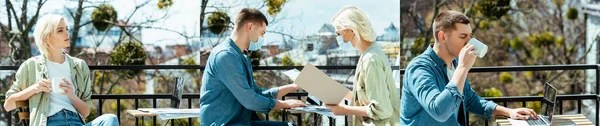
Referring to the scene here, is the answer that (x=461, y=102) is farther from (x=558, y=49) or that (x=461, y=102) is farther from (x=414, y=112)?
(x=558, y=49)

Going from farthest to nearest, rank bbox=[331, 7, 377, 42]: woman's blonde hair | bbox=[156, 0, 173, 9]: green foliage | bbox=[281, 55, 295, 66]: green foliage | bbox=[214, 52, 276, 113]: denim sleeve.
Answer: bbox=[156, 0, 173, 9]: green foliage
bbox=[281, 55, 295, 66]: green foliage
bbox=[214, 52, 276, 113]: denim sleeve
bbox=[331, 7, 377, 42]: woman's blonde hair

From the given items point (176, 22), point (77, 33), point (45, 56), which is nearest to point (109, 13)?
point (77, 33)

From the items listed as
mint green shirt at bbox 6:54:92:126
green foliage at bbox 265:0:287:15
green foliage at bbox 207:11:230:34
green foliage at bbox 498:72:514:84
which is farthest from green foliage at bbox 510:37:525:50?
mint green shirt at bbox 6:54:92:126

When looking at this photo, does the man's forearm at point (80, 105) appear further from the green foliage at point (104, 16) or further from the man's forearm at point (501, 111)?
the green foliage at point (104, 16)

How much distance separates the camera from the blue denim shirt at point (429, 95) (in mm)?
2711

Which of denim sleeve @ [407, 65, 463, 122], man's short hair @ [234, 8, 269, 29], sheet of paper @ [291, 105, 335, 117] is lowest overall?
sheet of paper @ [291, 105, 335, 117]

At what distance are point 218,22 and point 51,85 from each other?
2.00 metres

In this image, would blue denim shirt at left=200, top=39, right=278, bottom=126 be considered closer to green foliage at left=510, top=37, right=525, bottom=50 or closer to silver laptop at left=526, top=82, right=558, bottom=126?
silver laptop at left=526, top=82, right=558, bottom=126

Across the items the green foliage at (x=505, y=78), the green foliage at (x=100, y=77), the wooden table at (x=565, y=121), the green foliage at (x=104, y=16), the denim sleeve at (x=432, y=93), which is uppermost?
the green foliage at (x=104, y=16)

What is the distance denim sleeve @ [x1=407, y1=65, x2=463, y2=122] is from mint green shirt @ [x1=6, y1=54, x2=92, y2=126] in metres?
1.33

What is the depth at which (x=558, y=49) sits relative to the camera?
12820mm

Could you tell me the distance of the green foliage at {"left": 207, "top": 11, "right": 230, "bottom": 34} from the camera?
5145mm

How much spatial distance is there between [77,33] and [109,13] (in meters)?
0.47

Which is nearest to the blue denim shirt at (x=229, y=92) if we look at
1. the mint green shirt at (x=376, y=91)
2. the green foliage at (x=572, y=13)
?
the mint green shirt at (x=376, y=91)
